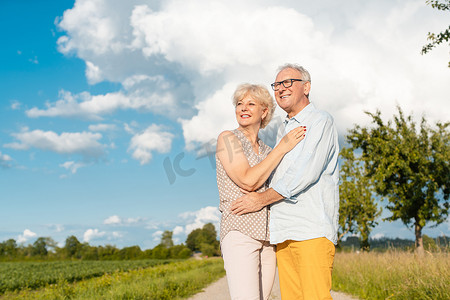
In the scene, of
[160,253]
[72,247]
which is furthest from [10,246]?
[160,253]

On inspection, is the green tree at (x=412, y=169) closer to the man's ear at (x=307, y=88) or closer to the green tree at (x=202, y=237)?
the man's ear at (x=307, y=88)

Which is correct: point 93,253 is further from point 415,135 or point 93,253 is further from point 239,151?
point 239,151

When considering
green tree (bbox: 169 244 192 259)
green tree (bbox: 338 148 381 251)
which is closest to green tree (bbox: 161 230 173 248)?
green tree (bbox: 169 244 192 259)

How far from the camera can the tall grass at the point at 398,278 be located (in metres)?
5.58

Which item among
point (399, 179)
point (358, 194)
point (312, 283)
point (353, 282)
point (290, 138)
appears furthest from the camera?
point (358, 194)

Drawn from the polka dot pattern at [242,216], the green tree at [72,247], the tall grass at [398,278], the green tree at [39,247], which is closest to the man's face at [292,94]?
the polka dot pattern at [242,216]

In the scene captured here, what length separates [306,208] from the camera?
251cm

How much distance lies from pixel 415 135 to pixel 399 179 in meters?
2.23

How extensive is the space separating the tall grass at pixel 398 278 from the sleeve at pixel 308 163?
3887mm

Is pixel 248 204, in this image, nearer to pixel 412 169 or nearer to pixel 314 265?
pixel 314 265

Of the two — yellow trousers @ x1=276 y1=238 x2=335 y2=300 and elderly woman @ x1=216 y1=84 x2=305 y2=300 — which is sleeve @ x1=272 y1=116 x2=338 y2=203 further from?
yellow trousers @ x1=276 y1=238 x2=335 y2=300

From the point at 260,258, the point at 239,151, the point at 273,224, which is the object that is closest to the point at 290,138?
the point at 239,151

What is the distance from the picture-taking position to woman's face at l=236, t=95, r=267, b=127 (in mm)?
2918

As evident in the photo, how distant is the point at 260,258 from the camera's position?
2.76 metres
